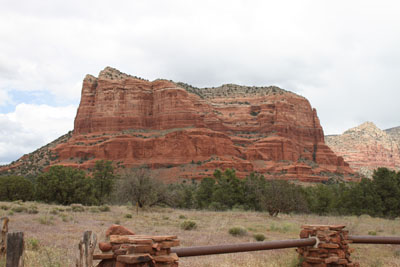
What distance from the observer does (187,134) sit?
Answer: 3797 inches

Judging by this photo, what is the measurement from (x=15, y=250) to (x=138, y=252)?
1436 millimetres

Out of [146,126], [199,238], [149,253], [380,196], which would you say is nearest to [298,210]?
[380,196]

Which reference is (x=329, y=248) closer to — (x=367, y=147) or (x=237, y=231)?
(x=237, y=231)

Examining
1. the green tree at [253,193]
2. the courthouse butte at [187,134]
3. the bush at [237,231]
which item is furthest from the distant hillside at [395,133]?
the bush at [237,231]

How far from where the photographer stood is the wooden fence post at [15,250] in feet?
13.2

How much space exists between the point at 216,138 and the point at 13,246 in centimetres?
9526

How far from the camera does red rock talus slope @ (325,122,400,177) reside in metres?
152

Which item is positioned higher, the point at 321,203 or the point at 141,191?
the point at 141,191

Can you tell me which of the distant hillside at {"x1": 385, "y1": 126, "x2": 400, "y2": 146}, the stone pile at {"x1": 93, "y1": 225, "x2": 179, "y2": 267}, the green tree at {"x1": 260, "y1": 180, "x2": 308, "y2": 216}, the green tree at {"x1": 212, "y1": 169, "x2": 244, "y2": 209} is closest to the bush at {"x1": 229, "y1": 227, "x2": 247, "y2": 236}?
the stone pile at {"x1": 93, "y1": 225, "x2": 179, "y2": 267}

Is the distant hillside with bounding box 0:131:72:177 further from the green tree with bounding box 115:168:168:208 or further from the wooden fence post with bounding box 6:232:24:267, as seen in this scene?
the wooden fence post with bounding box 6:232:24:267

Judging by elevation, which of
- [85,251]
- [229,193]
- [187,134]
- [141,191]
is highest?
[187,134]

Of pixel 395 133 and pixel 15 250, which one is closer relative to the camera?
pixel 15 250

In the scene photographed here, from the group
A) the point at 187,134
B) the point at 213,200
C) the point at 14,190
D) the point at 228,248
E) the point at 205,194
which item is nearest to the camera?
the point at 228,248

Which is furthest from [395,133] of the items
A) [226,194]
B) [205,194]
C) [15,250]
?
[15,250]
